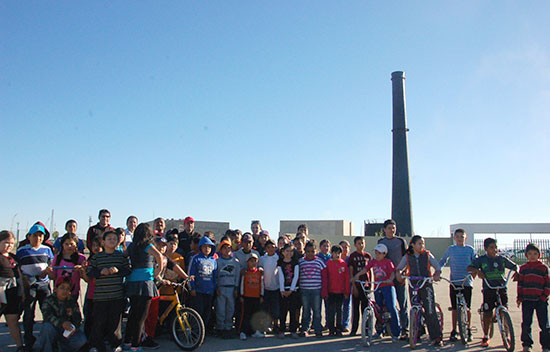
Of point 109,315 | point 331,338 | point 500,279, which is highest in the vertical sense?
point 500,279

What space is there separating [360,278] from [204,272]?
290 cm

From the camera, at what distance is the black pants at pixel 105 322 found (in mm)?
6184

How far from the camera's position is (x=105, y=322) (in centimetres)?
627

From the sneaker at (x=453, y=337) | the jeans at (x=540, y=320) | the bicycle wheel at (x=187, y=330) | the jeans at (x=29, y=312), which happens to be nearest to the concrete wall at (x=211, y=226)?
the jeans at (x=29, y=312)

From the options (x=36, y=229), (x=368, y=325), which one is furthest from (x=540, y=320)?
(x=36, y=229)

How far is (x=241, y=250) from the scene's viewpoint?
8422 millimetres

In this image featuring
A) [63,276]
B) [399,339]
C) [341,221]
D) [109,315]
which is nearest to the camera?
[109,315]

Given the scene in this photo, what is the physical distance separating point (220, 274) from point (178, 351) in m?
1.57

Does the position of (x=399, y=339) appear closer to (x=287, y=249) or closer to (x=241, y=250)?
(x=287, y=249)

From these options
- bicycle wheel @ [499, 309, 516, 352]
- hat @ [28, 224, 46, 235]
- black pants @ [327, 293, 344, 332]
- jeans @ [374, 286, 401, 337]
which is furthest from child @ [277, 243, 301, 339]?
hat @ [28, 224, 46, 235]

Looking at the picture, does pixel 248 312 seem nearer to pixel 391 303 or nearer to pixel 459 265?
pixel 391 303

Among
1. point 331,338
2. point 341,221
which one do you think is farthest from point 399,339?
point 341,221

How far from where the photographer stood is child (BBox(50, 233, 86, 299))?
6.89 m

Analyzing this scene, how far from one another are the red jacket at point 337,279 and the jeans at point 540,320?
9.27ft
